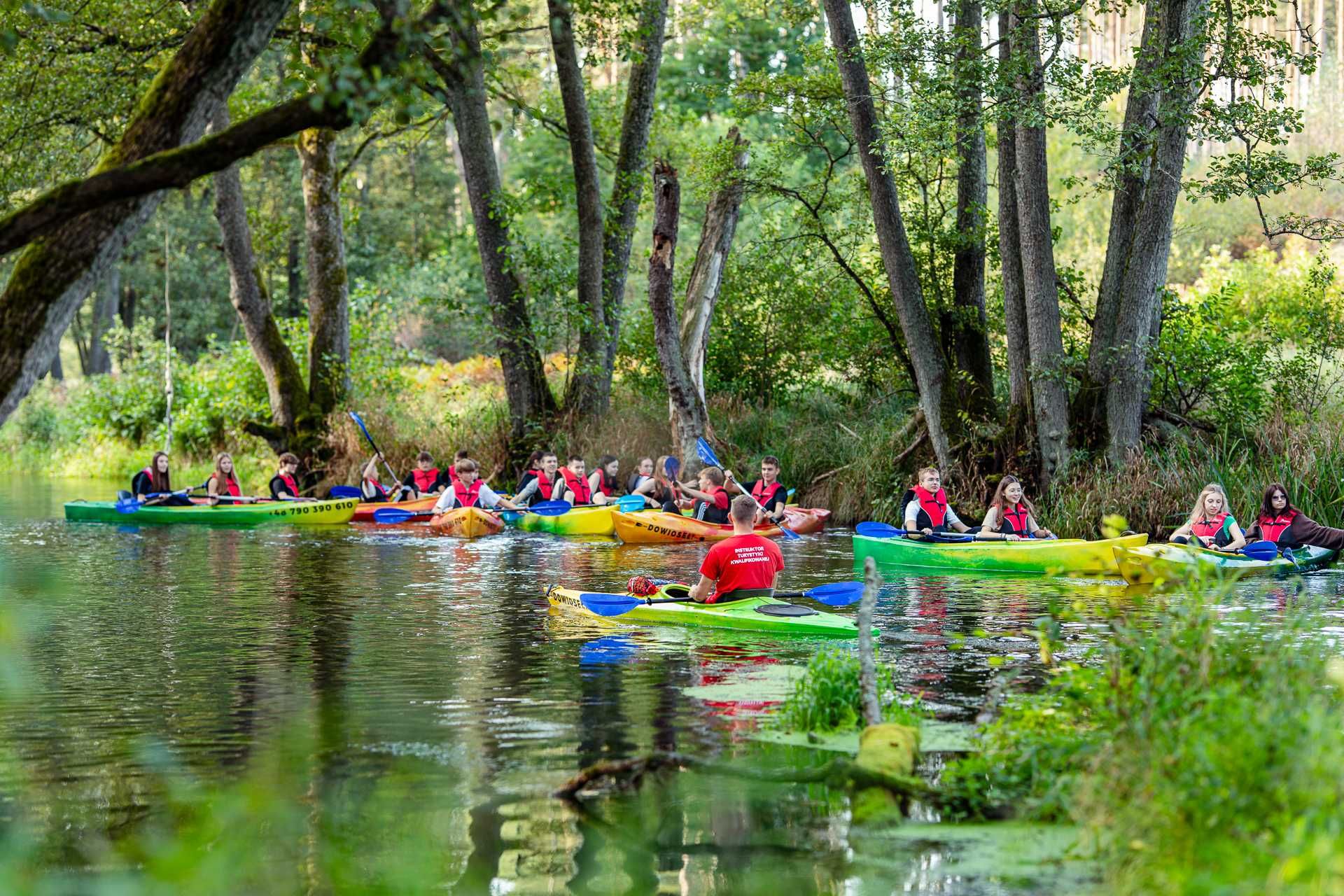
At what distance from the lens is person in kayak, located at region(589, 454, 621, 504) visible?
20.5m

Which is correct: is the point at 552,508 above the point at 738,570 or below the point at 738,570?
above

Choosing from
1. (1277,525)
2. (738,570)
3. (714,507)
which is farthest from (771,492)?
(738,570)

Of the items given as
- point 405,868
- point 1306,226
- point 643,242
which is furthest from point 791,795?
point 643,242

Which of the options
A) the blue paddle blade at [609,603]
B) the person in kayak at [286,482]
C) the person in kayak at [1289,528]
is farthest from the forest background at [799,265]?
the blue paddle blade at [609,603]

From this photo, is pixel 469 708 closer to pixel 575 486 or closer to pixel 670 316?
pixel 575 486

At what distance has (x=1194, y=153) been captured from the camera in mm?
50188

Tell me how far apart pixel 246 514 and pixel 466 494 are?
3.43m

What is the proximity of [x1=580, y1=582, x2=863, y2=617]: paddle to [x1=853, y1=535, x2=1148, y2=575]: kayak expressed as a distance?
11.2ft

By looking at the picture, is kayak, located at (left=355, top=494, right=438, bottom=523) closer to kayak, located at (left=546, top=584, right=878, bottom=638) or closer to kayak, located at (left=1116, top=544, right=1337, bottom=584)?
kayak, located at (left=546, top=584, right=878, bottom=638)

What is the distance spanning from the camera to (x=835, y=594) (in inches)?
438

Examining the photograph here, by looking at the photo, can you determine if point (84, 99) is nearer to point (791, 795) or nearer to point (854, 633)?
point (854, 633)

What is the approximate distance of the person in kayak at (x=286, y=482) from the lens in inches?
853

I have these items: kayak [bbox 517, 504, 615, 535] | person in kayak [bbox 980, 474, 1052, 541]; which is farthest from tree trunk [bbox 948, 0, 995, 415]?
kayak [bbox 517, 504, 615, 535]

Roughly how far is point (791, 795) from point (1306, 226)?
1145 cm
